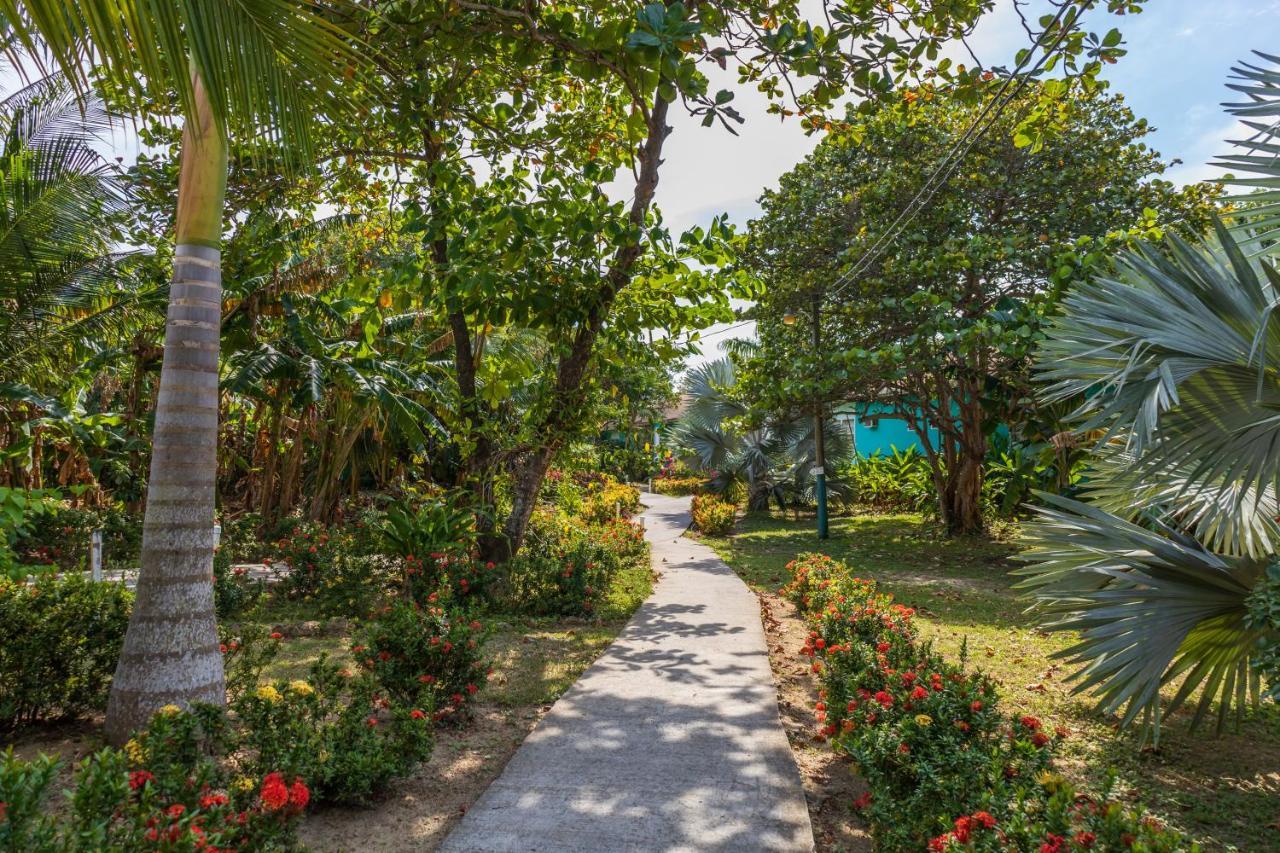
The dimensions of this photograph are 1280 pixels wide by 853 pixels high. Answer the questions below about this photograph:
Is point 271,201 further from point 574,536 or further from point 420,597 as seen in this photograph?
point 574,536

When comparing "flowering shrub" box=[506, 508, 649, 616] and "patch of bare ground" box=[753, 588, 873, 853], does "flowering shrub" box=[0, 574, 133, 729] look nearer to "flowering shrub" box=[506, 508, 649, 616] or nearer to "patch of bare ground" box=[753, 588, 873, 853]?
"patch of bare ground" box=[753, 588, 873, 853]

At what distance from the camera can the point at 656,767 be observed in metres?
4.38

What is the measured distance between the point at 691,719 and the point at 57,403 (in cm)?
853

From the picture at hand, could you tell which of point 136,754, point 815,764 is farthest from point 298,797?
point 815,764

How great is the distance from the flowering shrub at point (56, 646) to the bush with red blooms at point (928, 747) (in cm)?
425

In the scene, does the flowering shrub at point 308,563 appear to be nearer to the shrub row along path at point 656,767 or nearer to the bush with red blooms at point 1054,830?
the shrub row along path at point 656,767

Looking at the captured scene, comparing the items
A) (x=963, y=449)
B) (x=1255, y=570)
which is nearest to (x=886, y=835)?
(x=1255, y=570)

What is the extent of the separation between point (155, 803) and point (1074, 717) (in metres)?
5.47

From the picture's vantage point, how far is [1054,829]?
2543 mm

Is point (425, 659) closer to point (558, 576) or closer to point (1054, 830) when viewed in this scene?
point (1054, 830)

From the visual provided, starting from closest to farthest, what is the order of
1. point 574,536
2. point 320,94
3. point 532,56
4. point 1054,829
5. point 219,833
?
point 219,833, point 1054,829, point 320,94, point 532,56, point 574,536

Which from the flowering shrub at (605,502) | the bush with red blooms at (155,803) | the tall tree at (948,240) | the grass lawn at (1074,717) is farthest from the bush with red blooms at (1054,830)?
the flowering shrub at (605,502)

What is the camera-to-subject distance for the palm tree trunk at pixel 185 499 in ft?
12.9

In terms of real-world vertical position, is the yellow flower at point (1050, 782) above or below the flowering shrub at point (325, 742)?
above
